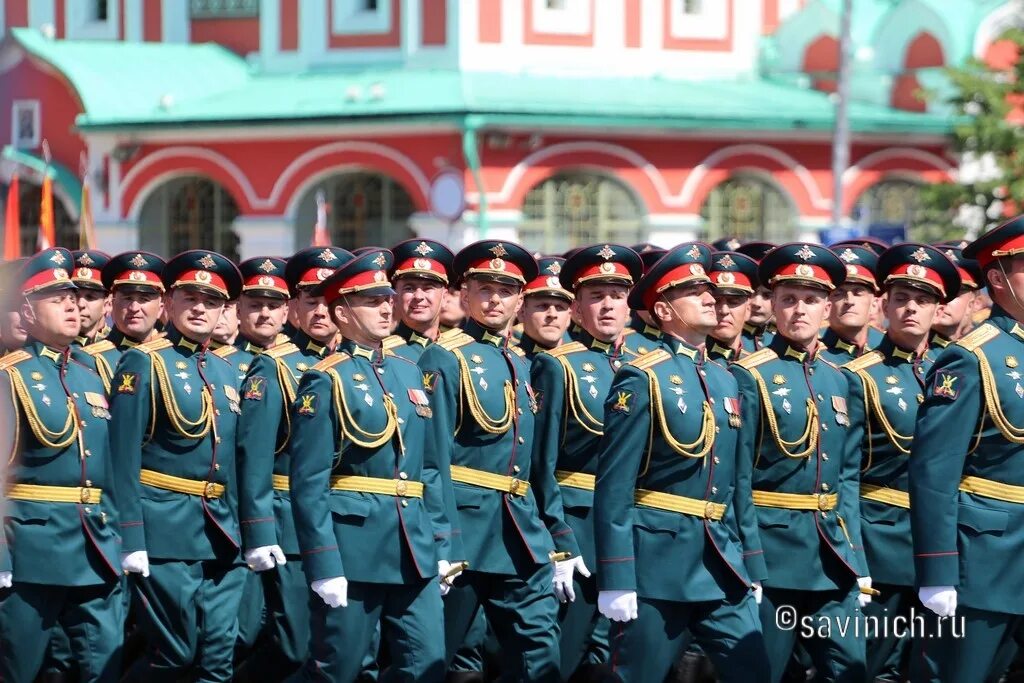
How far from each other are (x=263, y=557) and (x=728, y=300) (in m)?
2.24

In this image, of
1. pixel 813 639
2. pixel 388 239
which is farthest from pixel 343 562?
pixel 388 239

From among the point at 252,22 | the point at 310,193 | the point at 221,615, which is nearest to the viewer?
the point at 221,615

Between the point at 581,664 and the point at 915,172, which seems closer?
the point at 581,664

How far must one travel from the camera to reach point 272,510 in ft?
30.3

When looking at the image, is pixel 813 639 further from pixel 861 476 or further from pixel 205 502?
pixel 205 502

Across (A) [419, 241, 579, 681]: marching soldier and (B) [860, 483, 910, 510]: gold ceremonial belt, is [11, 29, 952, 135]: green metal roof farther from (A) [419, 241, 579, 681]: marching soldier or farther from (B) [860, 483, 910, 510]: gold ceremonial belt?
(B) [860, 483, 910, 510]: gold ceremonial belt

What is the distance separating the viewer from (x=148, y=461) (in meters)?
9.50

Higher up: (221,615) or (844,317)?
(844,317)

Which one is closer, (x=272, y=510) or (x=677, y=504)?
(x=677, y=504)

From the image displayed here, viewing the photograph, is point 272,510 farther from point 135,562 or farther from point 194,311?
point 194,311

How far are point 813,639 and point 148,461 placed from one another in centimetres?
297

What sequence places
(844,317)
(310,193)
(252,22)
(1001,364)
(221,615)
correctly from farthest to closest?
(252,22) → (310,193) → (844,317) → (221,615) → (1001,364)

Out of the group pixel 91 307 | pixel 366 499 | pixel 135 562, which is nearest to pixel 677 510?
pixel 366 499

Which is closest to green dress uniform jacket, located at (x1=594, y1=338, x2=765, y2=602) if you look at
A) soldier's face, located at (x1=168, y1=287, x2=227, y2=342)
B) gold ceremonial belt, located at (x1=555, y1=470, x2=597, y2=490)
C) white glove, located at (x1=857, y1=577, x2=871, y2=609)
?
white glove, located at (x1=857, y1=577, x2=871, y2=609)
